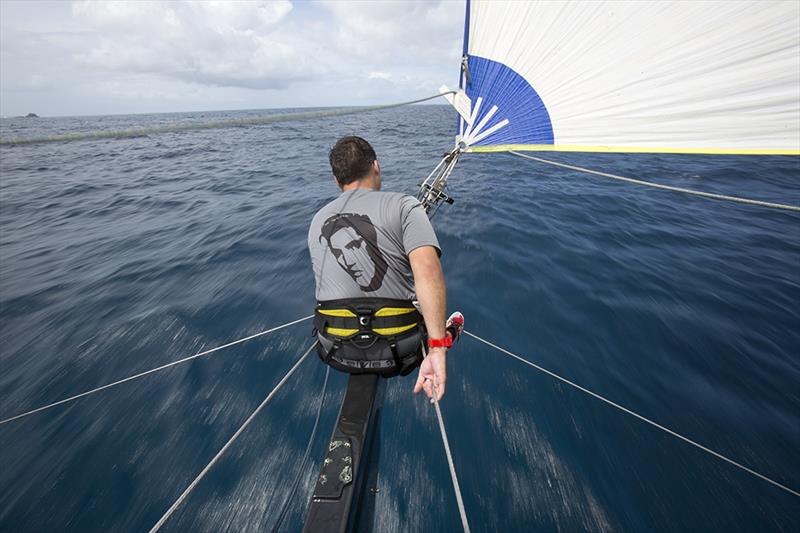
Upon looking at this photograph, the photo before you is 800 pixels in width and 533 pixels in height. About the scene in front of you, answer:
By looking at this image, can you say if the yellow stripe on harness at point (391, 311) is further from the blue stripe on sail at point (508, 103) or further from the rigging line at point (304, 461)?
the blue stripe on sail at point (508, 103)

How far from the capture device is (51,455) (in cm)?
249

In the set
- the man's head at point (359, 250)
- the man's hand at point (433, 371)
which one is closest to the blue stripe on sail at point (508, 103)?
the man's head at point (359, 250)

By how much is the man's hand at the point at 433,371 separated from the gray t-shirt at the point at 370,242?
0.53m

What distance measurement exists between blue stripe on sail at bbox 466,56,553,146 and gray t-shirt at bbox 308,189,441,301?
2213 mm

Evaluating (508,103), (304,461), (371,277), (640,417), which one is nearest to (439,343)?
(371,277)

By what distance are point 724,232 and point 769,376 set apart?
402 centimetres

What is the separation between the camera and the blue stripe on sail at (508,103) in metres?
3.19

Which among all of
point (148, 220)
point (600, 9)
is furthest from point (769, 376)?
point (148, 220)

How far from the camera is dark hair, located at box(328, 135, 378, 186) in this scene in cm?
213

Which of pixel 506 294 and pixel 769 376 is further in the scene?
pixel 506 294

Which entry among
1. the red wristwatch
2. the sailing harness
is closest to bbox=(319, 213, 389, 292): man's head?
the sailing harness

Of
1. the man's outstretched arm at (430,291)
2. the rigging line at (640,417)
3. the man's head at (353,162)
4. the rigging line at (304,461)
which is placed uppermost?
the man's head at (353,162)

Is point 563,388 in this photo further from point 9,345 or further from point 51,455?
point 9,345

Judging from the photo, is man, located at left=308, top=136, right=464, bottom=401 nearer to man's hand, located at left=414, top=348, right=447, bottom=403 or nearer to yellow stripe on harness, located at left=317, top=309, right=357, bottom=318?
yellow stripe on harness, located at left=317, top=309, right=357, bottom=318
